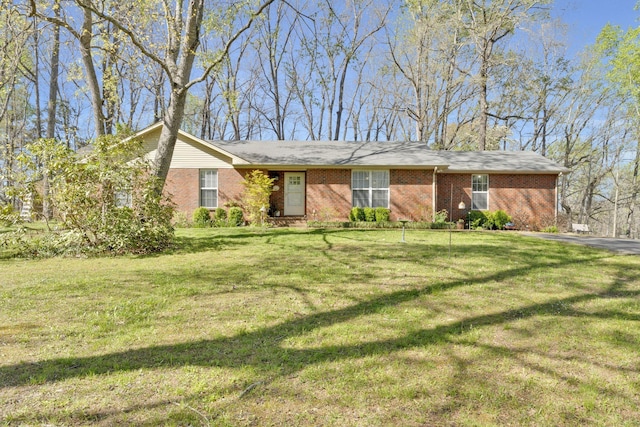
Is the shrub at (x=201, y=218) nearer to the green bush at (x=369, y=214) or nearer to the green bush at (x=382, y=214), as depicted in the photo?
the green bush at (x=369, y=214)

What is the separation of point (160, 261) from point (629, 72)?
25.1 m

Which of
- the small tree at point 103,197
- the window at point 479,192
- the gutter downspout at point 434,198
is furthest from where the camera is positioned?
the window at point 479,192

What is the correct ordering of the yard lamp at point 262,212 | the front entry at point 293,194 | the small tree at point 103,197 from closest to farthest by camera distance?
1. the small tree at point 103,197
2. the yard lamp at point 262,212
3. the front entry at point 293,194

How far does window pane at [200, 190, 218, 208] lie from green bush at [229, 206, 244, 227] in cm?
120

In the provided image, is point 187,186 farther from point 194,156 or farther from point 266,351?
point 266,351

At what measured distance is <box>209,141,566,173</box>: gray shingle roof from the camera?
50.4 feet

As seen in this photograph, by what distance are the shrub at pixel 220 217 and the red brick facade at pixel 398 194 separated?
0.52m

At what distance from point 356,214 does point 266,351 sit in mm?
12397

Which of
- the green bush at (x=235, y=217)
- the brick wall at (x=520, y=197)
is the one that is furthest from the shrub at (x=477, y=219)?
the green bush at (x=235, y=217)

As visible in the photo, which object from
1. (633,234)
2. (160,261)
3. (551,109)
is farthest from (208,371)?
(633,234)

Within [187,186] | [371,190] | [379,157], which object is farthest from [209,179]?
[379,157]

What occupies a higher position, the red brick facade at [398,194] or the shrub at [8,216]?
the red brick facade at [398,194]

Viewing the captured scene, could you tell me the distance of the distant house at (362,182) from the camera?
1550 cm

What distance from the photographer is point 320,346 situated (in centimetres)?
313
